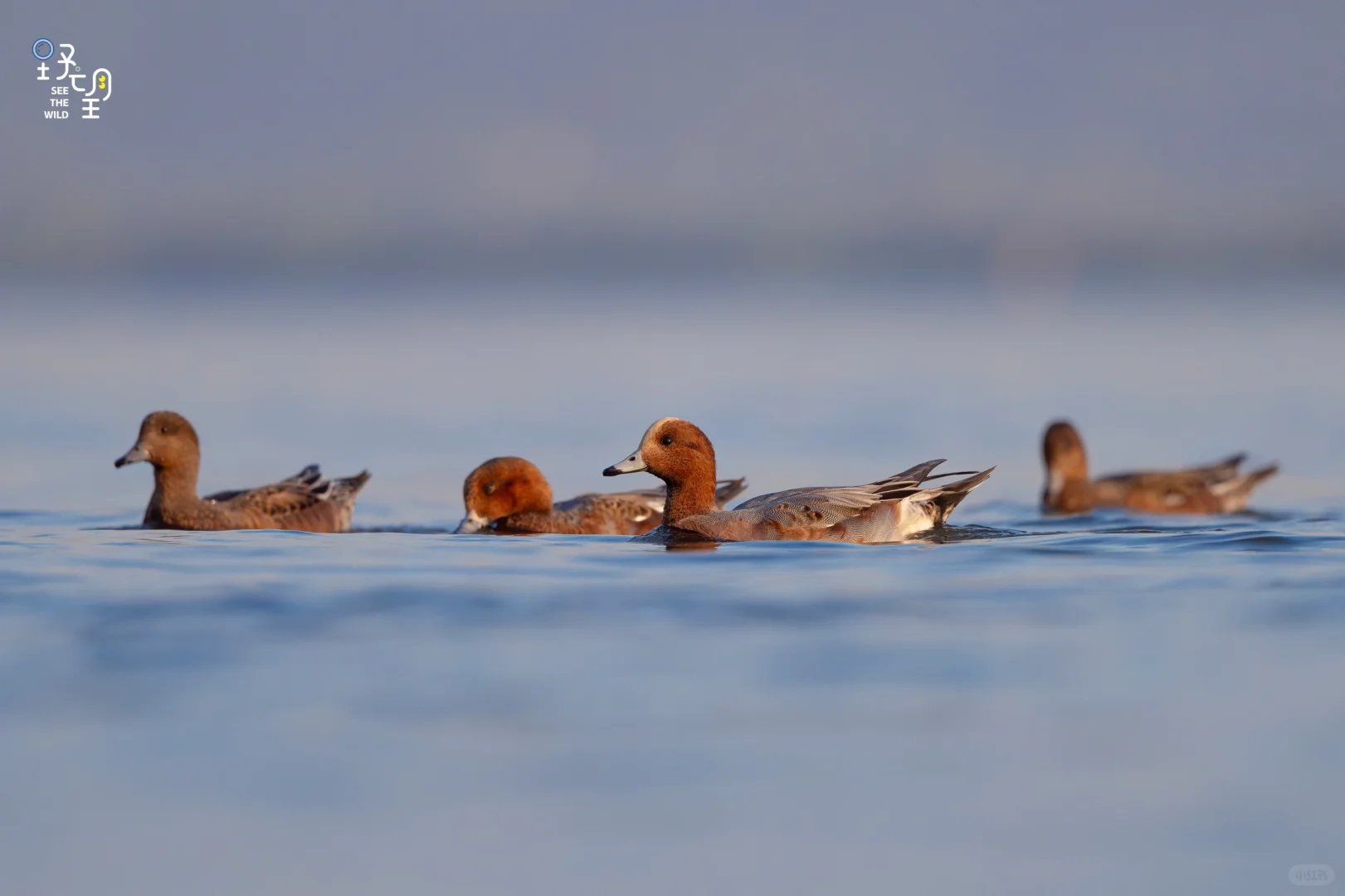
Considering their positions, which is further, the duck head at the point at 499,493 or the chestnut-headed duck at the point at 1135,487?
the chestnut-headed duck at the point at 1135,487

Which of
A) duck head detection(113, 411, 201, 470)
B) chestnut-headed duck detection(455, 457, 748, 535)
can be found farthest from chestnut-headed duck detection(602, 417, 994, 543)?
duck head detection(113, 411, 201, 470)

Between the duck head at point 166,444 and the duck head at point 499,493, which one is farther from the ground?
the duck head at point 166,444

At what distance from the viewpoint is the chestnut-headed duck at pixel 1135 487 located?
14.3m

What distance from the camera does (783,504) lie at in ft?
33.7

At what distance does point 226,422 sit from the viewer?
19.4 m

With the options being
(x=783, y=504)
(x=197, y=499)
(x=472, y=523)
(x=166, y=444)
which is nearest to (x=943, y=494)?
(x=783, y=504)

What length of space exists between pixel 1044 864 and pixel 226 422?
50.2ft

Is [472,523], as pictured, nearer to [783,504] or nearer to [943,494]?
[783,504]

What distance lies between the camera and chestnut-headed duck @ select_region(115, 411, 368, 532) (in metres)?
11.9

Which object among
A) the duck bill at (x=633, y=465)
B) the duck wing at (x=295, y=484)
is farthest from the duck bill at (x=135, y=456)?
the duck bill at (x=633, y=465)

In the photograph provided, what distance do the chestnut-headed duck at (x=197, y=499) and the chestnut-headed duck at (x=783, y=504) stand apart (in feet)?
8.72

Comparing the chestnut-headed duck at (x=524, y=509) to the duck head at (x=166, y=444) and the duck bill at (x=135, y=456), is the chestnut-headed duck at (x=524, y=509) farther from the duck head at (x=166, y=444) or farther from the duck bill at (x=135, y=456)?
the duck bill at (x=135, y=456)

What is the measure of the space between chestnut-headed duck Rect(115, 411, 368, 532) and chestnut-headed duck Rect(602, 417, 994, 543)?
2.66 m

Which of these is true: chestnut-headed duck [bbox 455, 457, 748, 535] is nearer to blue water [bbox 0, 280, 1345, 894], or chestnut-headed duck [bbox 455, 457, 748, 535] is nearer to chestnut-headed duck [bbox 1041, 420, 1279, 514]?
blue water [bbox 0, 280, 1345, 894]
